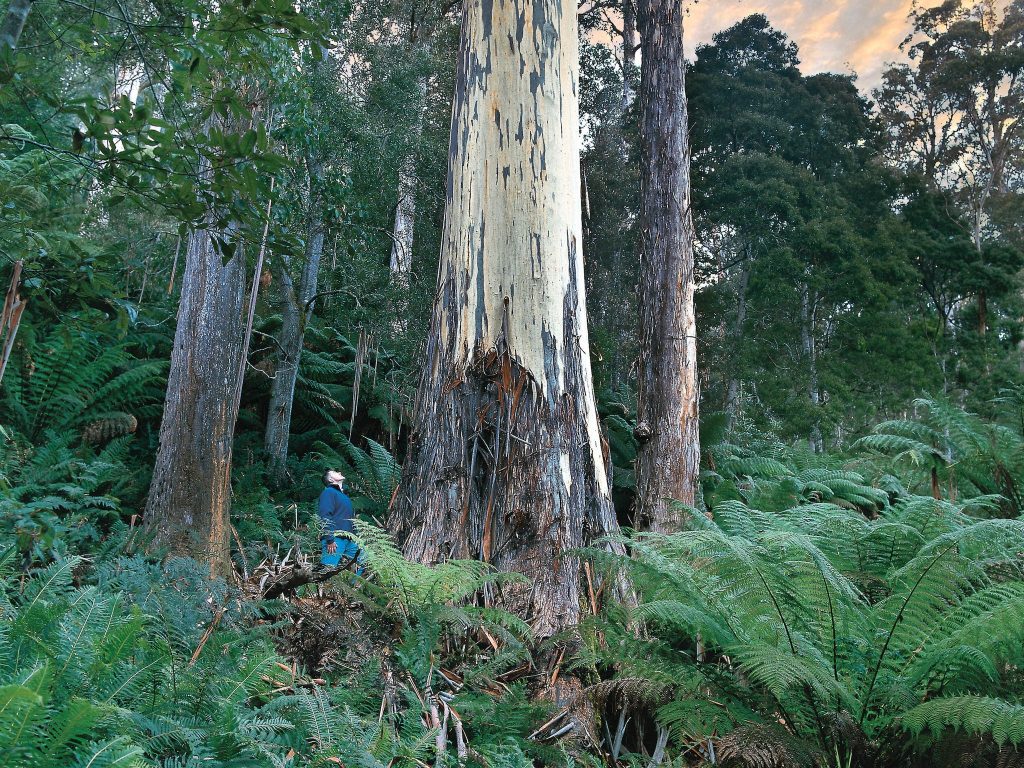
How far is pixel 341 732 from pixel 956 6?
32024 mm

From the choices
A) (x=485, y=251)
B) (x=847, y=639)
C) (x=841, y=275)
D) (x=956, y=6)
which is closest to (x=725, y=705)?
(x=847, y=639)

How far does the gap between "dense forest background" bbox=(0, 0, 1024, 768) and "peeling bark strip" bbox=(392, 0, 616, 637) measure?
0.78ft

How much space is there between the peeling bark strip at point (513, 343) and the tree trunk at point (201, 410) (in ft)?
10.1

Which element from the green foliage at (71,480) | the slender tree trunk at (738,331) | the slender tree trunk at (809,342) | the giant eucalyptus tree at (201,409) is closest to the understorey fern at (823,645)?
the green foliage at (71,480)

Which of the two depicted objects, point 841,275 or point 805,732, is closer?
point 805,732

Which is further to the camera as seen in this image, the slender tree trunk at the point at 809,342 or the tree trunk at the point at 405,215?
the slender tree trunk at the point at 809,342

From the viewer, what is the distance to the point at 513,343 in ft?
11.5

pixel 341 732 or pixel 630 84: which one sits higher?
pixel 630 84

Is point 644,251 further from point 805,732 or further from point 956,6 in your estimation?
point 956,6

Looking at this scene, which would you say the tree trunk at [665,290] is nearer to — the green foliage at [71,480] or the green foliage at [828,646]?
the green foliage at [828,646]

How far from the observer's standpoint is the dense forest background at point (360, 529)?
1.97m

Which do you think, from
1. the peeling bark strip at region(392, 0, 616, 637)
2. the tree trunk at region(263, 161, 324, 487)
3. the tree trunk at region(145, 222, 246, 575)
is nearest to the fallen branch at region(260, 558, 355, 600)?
the peeling bark strip at region(392, 0, 616, 637)

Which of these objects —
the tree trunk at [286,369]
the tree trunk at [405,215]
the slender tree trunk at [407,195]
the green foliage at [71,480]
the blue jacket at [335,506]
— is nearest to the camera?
the green foliage at [71,480]

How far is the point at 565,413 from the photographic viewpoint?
3471 mm
